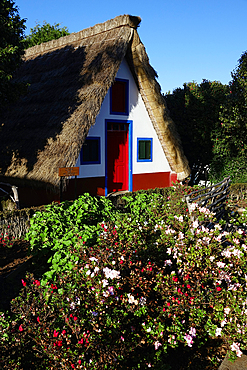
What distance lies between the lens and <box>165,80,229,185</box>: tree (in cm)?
1519

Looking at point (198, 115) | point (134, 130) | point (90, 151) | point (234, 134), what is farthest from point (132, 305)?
point (198, 115)

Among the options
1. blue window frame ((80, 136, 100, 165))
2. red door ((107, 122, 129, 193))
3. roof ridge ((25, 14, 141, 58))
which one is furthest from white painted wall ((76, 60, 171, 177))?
roof ridge ((25, 14, 141, 58))

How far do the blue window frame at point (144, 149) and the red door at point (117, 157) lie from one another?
502 millimetres

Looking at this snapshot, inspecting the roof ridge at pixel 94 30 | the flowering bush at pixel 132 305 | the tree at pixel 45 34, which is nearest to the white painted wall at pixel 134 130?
the roof ridge at pixel 94 30

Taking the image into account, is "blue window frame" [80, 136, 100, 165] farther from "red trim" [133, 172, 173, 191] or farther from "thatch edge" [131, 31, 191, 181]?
"thatch edge" [131, 31, 191, 181]

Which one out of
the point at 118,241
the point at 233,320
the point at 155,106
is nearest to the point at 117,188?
the point at 155,106

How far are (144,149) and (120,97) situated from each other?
2.12 m

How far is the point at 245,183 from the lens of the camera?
45.3ft

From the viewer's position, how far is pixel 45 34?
29.0 metres

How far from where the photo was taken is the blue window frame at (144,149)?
1291 centimetres

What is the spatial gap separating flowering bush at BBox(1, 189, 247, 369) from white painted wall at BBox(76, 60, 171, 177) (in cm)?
687

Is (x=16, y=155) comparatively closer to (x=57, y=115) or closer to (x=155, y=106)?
(x=57, y=115)

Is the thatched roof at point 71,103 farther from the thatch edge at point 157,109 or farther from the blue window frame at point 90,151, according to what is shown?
the blue window frame at point 90,151

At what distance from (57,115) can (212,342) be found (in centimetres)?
817
